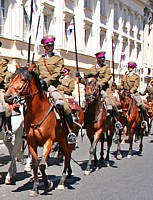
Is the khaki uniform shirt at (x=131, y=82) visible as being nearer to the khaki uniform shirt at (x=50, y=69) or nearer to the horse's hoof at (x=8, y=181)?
the khaki uniform shirt at (x=50, y=69)

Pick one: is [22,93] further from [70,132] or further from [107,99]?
[107,99]

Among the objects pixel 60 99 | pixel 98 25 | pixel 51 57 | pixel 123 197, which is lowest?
pixel 123 197

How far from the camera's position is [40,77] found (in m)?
9.16

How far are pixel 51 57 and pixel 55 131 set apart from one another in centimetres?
145

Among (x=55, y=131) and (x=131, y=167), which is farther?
(x=131, y=167)

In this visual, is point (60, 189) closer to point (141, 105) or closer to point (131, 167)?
point (131, 167)

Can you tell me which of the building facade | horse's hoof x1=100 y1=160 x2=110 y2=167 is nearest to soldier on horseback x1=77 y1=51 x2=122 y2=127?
horse's hoof x1=100 y1=160 x2=110 y2=167

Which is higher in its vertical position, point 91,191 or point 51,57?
point 51,57

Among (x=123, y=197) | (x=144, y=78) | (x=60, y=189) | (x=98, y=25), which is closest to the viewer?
(x=123, y=197)

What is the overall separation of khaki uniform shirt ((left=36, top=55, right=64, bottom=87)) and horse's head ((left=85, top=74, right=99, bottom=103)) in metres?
1.83

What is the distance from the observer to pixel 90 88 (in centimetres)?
1086

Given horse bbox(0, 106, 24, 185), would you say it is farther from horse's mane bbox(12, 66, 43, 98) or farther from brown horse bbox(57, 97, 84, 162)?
horse's mane bbox(12, 66, 43, 98)

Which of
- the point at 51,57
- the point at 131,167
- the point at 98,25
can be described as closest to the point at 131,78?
the point at 131,167

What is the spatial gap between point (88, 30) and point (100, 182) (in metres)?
27.4
